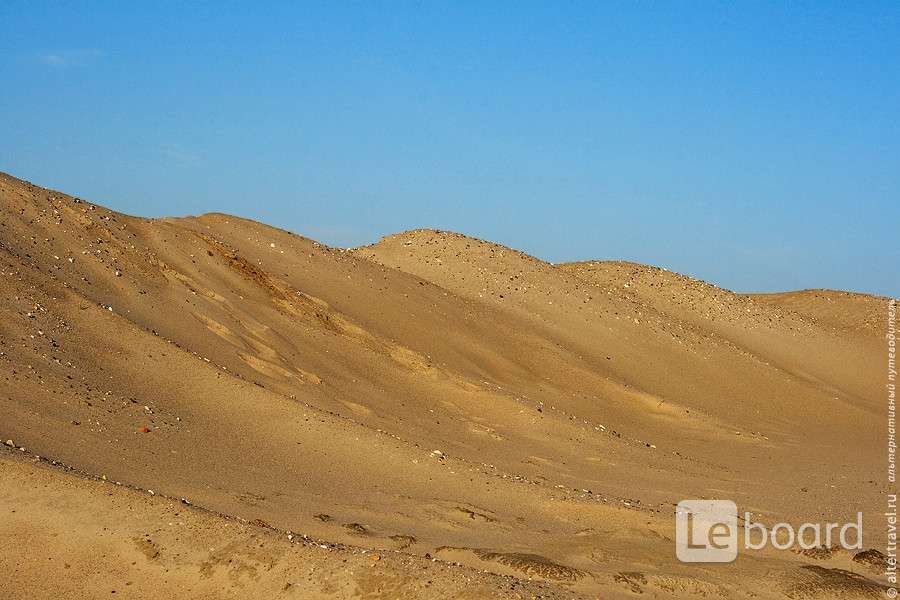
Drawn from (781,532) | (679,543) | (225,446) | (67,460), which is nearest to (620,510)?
(679,543)

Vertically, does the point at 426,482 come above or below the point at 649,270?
below

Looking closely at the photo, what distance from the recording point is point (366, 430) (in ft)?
37.8

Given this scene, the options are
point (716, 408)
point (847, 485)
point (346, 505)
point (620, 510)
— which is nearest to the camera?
point (346, 505)

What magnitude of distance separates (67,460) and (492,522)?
12.0 ft

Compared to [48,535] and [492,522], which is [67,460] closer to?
[48,535]

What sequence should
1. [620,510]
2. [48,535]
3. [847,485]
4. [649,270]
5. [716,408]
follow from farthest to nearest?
1. [649,270]
2. [716,408]
3. [847,485]
4. [620,510]
5. [48,535]

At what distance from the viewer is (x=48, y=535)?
736 centimetres

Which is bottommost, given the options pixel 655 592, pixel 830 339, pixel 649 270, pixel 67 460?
pixel 655 592

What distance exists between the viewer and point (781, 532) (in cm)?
1013

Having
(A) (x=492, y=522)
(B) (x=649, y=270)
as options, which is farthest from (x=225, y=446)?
(B) (x=649, y=270)

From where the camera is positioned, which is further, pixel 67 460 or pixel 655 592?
pixel 67 460

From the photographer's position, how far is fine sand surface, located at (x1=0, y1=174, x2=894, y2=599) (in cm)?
737

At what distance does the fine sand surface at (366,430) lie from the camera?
737cm

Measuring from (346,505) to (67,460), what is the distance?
Answer: 2366 mm
